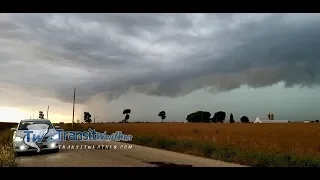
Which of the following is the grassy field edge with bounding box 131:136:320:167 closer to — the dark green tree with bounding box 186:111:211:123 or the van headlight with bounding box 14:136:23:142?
the van headlight with bounding box 14:136:23:142

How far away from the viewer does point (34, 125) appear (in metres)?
17.6

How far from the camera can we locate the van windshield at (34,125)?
683 inches

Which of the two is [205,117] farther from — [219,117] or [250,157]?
[250,157]

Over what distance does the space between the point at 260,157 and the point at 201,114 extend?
11324 cm

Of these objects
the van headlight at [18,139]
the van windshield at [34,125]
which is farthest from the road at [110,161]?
the van windshield at [34,125]

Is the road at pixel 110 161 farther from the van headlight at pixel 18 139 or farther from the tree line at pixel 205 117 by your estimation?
the tree line at pixel 205 117

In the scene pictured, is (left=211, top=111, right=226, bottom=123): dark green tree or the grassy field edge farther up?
(left=211, top=111, right=226, bottom=123): dark green tree

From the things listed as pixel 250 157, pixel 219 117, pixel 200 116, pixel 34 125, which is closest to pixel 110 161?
pixel 34 125

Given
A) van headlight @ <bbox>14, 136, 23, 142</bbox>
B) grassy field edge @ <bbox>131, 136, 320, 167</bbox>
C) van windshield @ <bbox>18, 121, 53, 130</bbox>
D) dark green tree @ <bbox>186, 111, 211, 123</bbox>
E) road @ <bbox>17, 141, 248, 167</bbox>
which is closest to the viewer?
road @ <bbox>17, 141, 248, 167</bbox>

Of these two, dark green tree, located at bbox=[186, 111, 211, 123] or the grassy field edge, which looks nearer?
the grassy field edge

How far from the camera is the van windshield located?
17344 mm

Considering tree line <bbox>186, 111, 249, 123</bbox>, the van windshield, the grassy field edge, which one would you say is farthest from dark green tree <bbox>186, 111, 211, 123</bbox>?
the van windshield
